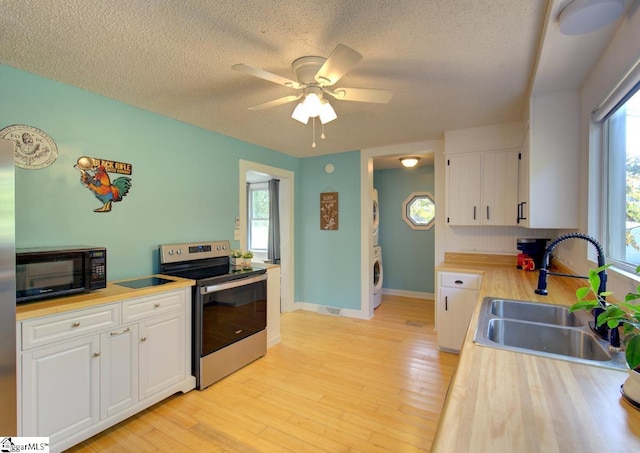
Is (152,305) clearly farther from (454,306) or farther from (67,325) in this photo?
(454,306)

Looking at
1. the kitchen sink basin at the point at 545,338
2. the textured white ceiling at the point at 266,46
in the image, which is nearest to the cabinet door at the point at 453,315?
the kitchen sink basin at the point at 545,338

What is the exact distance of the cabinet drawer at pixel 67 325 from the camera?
1607mm

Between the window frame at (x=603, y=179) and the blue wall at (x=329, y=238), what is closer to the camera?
the window frame at (x=603, y=179)

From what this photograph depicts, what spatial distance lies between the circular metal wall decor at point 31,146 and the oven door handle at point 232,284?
1.38 m

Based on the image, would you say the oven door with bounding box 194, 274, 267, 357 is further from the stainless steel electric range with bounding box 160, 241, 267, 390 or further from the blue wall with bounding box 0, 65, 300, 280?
the blue wall with bounding box 0, 65, 300, 280

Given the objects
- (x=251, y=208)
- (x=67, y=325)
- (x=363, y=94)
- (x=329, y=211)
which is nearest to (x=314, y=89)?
(x=363, y=94)

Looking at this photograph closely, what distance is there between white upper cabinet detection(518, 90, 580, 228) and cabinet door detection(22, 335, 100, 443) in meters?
3.17

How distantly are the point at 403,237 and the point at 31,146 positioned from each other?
4.95m

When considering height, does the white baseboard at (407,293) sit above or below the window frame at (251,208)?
below

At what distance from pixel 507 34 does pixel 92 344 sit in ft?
9.66

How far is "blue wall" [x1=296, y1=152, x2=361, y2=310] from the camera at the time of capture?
14.2ft

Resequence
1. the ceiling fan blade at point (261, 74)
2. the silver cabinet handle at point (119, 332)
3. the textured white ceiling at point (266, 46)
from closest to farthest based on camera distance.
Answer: the textured white ceiling at point (266, 46)
the ceiling fan blade at point (261, 74)
the silver cabinet handle at point (119, 332)

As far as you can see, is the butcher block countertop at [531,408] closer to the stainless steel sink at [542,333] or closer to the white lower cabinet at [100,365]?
the stainless steel sink at [542,333]

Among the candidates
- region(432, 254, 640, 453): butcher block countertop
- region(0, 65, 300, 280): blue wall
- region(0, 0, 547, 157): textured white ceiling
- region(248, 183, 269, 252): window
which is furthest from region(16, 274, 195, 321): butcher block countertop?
region(248, 183, 269, 252): window
